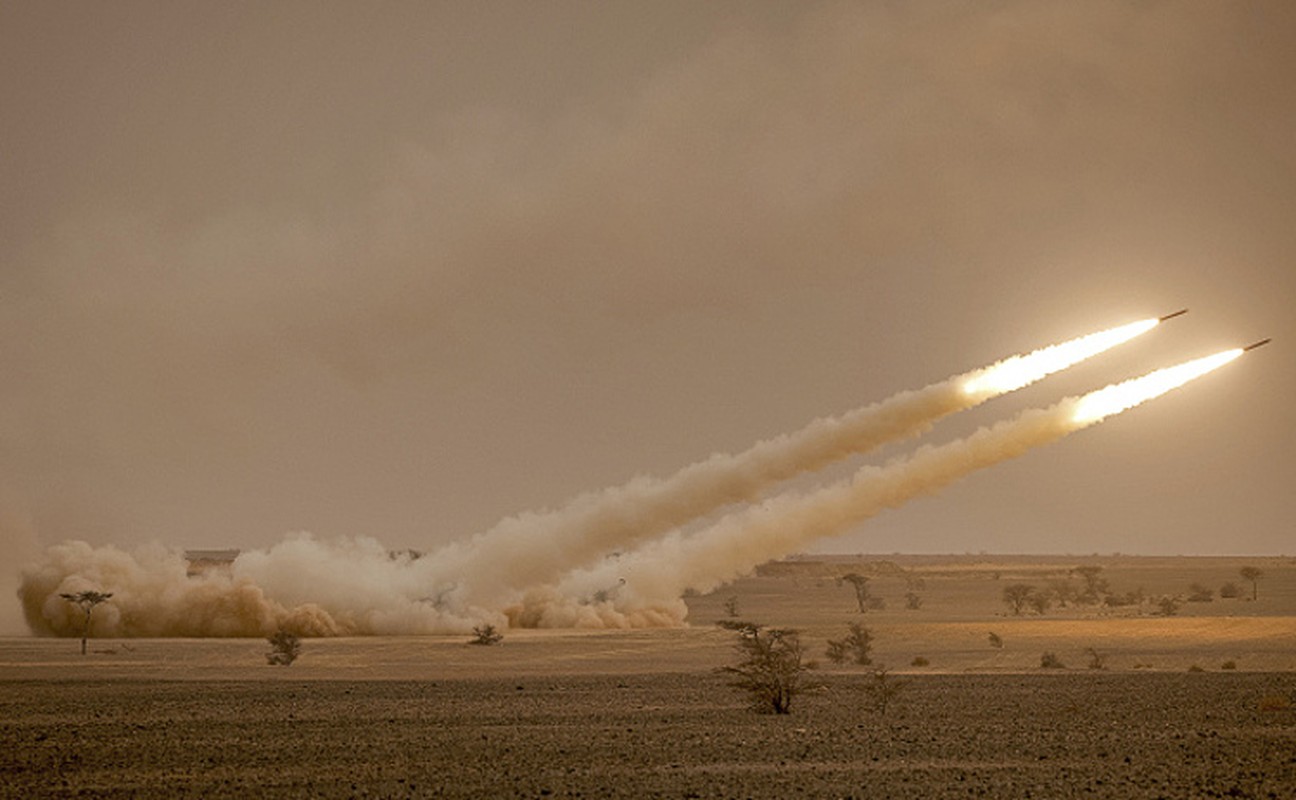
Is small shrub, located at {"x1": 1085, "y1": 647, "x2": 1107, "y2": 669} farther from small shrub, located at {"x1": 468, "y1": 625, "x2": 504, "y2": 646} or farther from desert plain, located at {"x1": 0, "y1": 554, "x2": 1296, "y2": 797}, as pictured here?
small shrub, located at {"x1": 468, "y1": 625, "x2": 504, "y2": 646}

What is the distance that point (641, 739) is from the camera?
109 feet

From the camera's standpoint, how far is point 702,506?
209ft

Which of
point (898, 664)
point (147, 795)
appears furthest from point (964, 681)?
point (147, 795)

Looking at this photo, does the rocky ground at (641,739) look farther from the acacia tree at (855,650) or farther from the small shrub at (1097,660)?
the acacia tree at (855,650)

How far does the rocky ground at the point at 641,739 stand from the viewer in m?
26.8

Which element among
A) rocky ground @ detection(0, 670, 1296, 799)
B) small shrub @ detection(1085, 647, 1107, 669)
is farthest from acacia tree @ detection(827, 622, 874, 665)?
rocky ground @ detection(0, 670, 1296, 799)

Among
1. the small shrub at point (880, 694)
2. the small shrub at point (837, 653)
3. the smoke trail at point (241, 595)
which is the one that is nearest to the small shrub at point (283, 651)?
the smoke trail at point (241, 595)

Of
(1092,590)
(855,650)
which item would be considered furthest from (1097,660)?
(1092,590)

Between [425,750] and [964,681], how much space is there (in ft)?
69.6

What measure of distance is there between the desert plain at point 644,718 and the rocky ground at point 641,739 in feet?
0.35

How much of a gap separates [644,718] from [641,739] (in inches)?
169

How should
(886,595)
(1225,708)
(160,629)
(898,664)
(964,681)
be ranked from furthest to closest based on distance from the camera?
1. (886,595)
2. (160,629)
3. (898,664)
4. (964,681)
5. (1225,708)

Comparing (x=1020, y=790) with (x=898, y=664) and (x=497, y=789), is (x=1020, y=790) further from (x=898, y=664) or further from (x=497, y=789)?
(x=898, y=664)

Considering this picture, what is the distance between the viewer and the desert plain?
2725 cm
